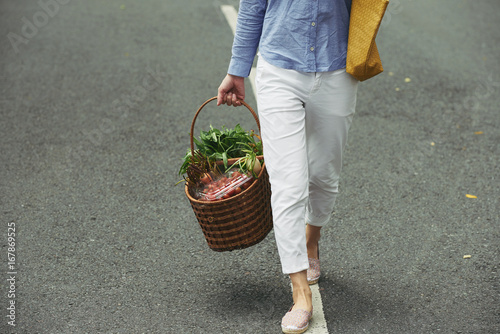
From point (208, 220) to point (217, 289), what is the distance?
0.55 metres

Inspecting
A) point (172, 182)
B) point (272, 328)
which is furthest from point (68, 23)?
point (272, 328)

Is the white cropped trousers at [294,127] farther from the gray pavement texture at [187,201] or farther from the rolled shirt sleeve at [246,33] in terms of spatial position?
the gray pavement texture at [187,201]

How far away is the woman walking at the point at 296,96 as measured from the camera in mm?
2863

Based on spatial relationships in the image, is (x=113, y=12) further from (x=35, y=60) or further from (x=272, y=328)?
(x=272, y=328)

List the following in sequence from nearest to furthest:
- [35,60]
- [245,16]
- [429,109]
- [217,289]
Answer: [245,16] < [217,289] < [429,109] < [35,60]

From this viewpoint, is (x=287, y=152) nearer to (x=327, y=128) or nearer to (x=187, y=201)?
(x=327, y=128)

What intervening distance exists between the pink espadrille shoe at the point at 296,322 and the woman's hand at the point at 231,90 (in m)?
1.10

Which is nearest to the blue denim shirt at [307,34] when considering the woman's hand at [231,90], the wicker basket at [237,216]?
the woman's hand at [231,90]

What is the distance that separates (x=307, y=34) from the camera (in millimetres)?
2854

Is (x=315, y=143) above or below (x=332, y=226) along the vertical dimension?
above

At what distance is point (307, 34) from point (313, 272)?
1.37 meters

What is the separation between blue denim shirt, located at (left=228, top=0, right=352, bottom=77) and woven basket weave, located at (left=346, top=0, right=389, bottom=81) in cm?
6

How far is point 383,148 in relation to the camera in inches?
201

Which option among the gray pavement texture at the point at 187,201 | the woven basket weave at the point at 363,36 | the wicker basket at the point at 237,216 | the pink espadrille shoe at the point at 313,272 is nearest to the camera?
the woven basket weave at the point at 363,36
